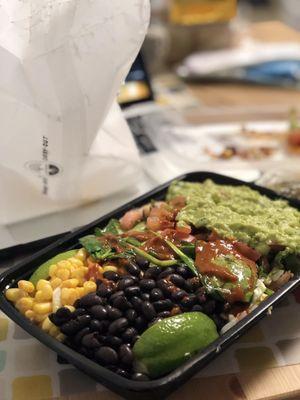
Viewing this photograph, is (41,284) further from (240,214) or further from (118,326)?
(240,214)

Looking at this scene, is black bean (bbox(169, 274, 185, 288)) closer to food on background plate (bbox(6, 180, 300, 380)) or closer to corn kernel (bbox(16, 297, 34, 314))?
food on background plate (bbox(6, 180, 300, 380))

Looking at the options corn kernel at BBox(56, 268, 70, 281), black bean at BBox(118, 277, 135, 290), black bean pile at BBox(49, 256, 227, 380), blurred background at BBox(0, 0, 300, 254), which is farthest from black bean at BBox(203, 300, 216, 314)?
blurred background at BBox(0, 0, 300, 254)

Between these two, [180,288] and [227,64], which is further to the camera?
[227,64]

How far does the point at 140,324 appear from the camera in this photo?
2.36 ft

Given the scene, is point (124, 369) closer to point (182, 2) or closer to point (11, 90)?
→ point (11, 90)

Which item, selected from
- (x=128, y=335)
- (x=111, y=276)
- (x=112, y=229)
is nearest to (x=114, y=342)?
(x=128, y=335)

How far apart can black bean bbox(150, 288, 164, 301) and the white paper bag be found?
14.1 inches

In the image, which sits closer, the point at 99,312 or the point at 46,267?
the point at 99,312

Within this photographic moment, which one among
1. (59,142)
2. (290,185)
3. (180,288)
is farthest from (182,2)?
(180,288)

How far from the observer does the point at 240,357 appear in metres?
0.79

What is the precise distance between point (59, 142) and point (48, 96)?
0.09m

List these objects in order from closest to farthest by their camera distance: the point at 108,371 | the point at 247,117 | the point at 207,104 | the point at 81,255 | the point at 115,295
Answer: the point at 108,371 → the point at 115,295 → the point at 81,255 → the point at 247,117 → the point at 207,104

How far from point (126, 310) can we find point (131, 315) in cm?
1

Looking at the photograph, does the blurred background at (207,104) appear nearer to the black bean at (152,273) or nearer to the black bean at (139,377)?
the black bean at (152,273)
